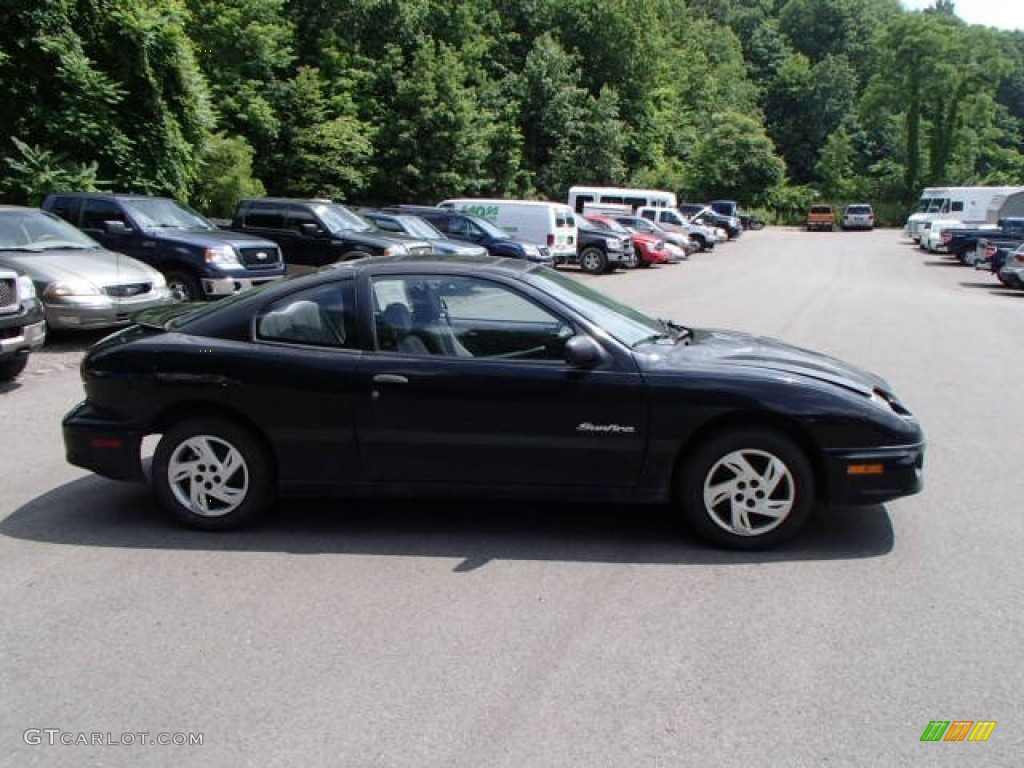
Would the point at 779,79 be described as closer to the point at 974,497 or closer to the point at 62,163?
the point at 62,163

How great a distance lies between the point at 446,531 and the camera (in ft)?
17.5

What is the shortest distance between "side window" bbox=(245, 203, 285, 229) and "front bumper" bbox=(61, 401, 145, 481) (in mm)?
12686

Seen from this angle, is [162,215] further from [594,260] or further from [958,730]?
[594,260]

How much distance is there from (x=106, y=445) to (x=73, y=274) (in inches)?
256

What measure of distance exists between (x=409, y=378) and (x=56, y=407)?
16.4 ft

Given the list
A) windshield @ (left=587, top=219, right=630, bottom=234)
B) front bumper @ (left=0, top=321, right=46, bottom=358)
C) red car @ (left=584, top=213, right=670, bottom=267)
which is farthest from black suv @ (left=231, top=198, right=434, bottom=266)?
red car @ (left=584, top=213, right=670, bottom=267)

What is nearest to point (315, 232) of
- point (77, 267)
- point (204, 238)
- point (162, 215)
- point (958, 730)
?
point (162, 215)

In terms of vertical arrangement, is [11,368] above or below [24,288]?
below

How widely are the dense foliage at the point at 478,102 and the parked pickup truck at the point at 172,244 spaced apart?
6370 mm

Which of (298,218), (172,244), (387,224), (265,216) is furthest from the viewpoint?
(387,224)

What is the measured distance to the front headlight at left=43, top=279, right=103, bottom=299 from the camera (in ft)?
35.4

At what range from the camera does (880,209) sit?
76.4 meters

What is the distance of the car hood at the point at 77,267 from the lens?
1091 centimetres

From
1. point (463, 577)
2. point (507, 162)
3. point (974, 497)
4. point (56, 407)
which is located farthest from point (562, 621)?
point (507, 162)
